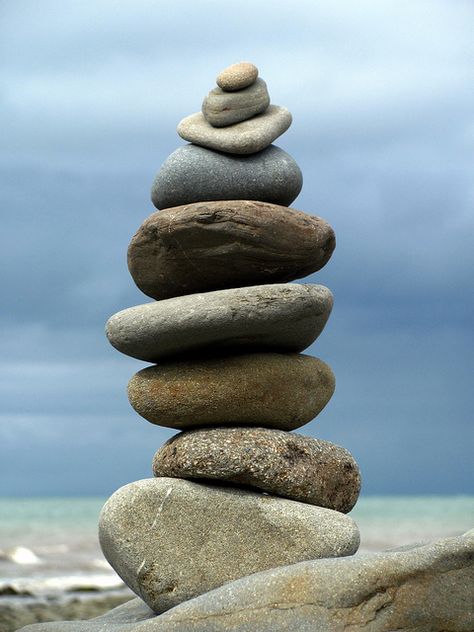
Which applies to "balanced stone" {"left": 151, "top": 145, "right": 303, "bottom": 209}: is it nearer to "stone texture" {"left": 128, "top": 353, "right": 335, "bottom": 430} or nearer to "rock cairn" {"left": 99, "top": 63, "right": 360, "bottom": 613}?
"rock cairn" {"left": 99, "top": 63, "right": 360, "bottom": 613}

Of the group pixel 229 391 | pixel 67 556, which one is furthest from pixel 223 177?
pixel 67 556

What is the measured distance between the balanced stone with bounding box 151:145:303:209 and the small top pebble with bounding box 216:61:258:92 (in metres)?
0.73

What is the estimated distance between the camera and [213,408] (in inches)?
399

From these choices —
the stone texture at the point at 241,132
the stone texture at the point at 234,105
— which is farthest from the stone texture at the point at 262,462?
the stone texture at the point at 234,105

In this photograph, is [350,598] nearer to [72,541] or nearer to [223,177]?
[223,177]

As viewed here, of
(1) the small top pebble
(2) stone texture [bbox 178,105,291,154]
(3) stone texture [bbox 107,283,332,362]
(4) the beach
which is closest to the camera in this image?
(3) stone texture [bbox 107,283,332,362]

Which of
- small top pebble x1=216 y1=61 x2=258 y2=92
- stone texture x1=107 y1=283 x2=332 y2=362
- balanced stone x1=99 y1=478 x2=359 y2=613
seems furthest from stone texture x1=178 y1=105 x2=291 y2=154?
balanced stone x1=99 y1=478 x2=359 y2=613

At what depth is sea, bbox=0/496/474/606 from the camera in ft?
66.2

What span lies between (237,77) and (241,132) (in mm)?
639

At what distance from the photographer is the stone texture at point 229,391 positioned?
1012 cm

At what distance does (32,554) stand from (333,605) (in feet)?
60.0

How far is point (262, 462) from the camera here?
32.1 feet

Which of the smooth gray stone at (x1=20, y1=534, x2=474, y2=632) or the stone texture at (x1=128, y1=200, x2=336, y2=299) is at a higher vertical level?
the stone texture at (x1=128, y1=200, x2=336, y2=299)

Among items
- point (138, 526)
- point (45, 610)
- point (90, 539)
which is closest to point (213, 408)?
point (138, 526)
